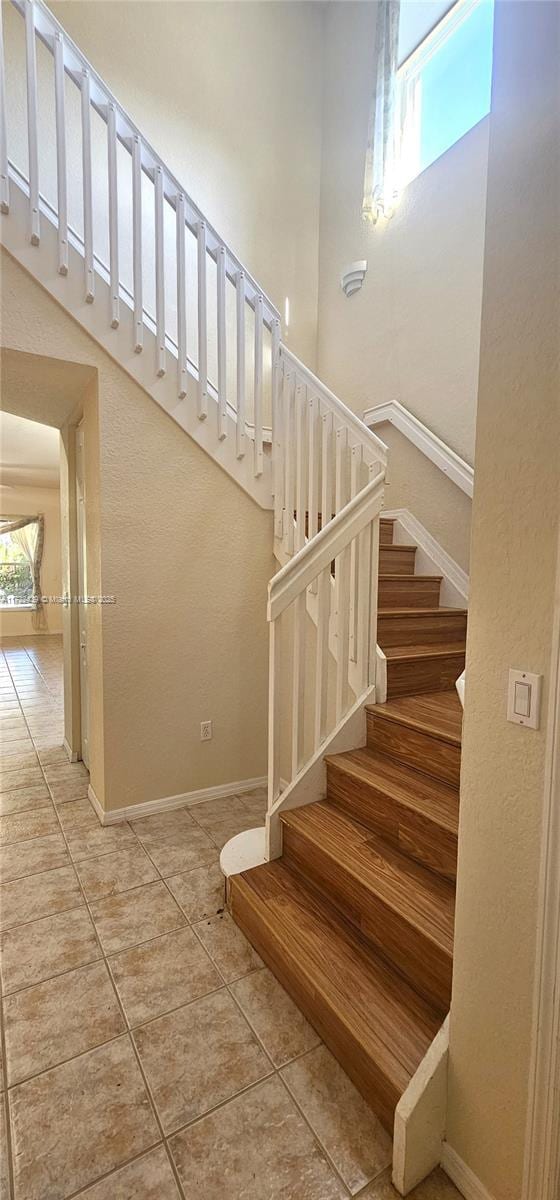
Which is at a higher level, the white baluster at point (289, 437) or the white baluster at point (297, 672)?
the white baluster at point (289, 437)

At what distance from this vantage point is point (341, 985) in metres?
1.35

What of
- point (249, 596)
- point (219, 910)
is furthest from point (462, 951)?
point (249, 596)

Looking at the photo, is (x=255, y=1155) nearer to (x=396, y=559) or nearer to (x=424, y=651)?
(x=424, y=651)

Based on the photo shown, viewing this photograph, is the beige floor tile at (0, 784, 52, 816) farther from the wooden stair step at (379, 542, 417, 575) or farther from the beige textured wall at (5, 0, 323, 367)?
the beige textured wall at (5, 0, 323, 367)

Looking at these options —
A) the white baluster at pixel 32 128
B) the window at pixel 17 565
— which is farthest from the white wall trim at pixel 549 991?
the window at pixel 17 565

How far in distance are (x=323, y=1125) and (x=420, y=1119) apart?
0.89ft

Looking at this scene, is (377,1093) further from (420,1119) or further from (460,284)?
(460,284)

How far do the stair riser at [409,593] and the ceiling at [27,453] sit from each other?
244 centimetres

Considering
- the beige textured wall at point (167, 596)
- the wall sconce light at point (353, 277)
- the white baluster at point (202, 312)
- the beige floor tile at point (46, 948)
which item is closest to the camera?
the beige floor tile at point (46, 948)

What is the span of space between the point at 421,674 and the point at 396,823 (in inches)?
31.6

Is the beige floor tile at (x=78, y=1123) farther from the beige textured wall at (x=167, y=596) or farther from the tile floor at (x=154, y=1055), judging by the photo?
the beige textured wall at (x=167, y=596)

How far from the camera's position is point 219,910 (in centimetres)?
187

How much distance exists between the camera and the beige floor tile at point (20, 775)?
2936 millimetres

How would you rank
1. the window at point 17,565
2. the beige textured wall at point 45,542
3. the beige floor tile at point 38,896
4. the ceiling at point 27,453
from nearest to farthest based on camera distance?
the beige floor tile at point 38,896 → the ceiling at point 27,453 → the beige textured wall at point 45,542 → the window at point 17,565
